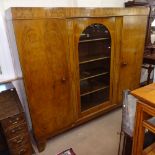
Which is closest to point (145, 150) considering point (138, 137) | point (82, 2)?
point (138, 137)

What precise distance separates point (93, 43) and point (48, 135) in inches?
50.5

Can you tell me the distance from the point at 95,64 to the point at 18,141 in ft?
4.30

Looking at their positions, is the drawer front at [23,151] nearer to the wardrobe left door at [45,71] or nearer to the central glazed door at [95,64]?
the wardrobe left door at [45,71]

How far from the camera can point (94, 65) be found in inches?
85.4

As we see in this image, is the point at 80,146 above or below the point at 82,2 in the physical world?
below

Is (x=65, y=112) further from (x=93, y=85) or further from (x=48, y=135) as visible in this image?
(x=93, y=85)

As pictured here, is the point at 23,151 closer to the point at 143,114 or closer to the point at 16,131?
the point at 16,131

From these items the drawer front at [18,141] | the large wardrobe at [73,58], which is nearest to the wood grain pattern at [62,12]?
the large wardrobe at [73,58]

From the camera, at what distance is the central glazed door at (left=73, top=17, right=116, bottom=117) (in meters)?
1.83

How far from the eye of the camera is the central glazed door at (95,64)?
1.83m

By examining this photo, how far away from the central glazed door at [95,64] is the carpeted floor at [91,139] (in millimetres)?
218

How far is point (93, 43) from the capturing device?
210 cm

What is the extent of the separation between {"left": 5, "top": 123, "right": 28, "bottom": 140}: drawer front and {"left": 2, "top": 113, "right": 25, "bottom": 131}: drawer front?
4 centimetres

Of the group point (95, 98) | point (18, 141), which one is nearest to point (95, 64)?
point (95, 98)
